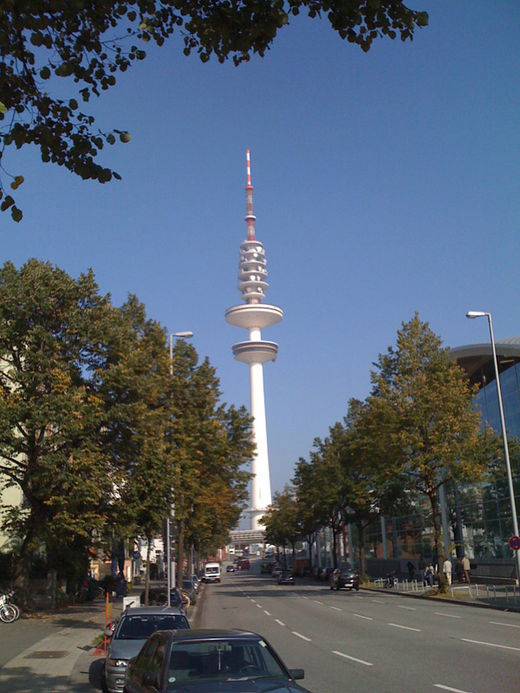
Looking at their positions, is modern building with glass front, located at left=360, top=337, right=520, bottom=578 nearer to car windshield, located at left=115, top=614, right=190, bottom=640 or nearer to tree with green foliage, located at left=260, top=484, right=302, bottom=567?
car windshield, located at left=115, top=614, right=190, bottom=640

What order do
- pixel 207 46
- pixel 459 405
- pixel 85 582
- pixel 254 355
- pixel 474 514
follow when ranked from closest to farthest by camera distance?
1. pixel 207 46
2. pixel 459 405
3. pixel 85 582
4. pixel 474 514
5. pixel 254 355

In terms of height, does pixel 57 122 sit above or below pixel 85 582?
above

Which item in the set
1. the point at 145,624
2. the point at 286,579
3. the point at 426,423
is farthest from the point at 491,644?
the point at 286,579

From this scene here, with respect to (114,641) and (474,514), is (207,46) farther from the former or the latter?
(474,514)

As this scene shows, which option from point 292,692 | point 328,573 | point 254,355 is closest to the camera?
point 292,692

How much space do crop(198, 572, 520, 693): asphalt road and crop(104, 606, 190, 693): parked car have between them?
2686 mm

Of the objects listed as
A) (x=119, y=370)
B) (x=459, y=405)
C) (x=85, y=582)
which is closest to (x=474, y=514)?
(x=459, y=405)

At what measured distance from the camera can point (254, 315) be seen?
176 meters

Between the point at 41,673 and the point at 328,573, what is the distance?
5749cm

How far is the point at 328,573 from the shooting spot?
69.4 m

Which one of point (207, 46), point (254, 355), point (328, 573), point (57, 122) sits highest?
point (254, 355)

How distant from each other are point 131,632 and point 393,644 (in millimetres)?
7600

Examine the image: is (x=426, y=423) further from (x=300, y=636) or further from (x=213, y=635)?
(x=213, y=635)

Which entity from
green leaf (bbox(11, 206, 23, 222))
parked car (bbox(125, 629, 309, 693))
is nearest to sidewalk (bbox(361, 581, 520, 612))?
parked car (bbox(125, 629, 309, 693))
